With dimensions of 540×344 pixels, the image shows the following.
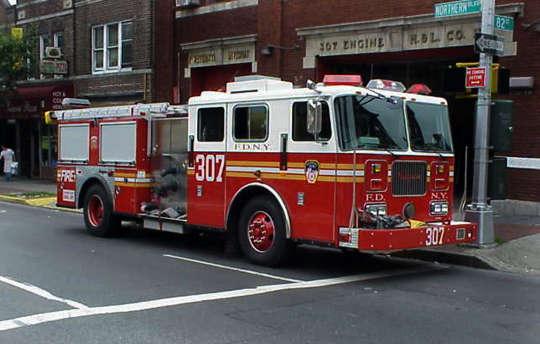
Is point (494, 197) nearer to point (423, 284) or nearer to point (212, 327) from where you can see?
point (423, 284)

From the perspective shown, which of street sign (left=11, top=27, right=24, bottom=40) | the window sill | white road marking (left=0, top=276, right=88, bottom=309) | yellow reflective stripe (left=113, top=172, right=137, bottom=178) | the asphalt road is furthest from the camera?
street sign (left=11, top=27, right=24, bottom=40)

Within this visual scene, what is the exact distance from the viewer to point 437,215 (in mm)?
9719

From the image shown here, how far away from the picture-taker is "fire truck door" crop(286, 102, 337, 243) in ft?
28.8

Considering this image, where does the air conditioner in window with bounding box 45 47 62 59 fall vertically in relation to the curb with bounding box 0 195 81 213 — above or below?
above

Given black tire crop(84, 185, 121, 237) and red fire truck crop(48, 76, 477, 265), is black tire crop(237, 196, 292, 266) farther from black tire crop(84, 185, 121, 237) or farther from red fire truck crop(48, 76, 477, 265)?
black tire crop(84, 185, 121, 237)

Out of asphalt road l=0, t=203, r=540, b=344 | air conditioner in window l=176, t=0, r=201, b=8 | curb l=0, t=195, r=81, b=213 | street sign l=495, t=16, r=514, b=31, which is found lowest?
curb l=0, t=195, r=81, b=213

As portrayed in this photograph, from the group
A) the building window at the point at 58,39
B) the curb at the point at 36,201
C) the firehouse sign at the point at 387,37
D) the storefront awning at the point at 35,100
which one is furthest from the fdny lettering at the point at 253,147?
the building window at the point at 58,39

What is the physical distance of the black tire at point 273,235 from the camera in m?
9.39

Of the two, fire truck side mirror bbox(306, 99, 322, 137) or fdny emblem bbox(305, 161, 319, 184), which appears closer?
fire truck side mirror bbox(306, 99, 322, 137)

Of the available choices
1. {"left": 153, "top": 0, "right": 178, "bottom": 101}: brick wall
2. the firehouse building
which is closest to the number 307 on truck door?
the firehouse building

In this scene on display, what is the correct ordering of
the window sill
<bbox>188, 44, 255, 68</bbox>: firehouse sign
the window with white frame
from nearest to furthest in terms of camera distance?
<bbox>188, 44, 255, 68</bbox>: firehouse sign, the window sill, the window with white frame

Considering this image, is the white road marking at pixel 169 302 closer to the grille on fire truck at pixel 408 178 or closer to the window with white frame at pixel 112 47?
the grille on fire truck at pixel 408 178

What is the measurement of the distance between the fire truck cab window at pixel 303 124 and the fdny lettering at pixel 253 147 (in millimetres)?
572

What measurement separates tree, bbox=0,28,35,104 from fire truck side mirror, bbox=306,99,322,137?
62.7 feet
